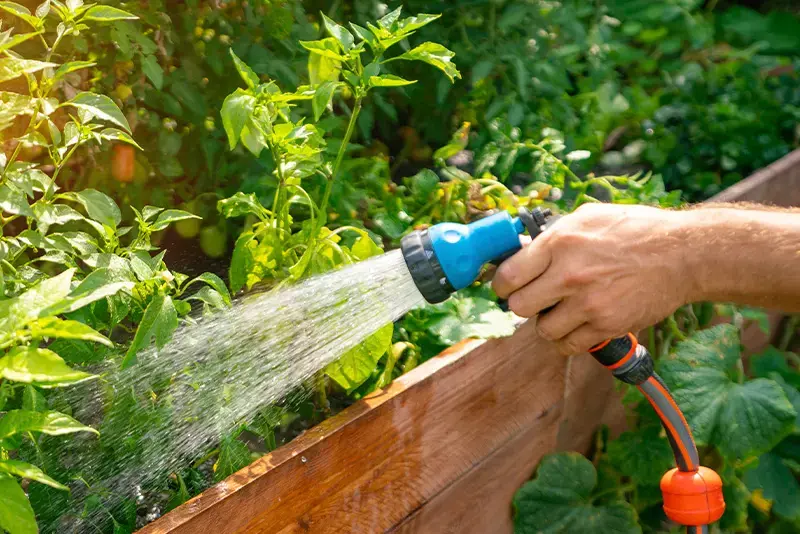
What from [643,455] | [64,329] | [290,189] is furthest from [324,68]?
[643,455]

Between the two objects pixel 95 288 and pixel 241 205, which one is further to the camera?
pixel 241 205

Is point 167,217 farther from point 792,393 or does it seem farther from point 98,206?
point 792,393

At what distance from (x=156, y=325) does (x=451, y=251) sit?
399 millimetres

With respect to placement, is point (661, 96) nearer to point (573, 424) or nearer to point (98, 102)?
point (573, 424)

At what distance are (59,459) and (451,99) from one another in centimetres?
146

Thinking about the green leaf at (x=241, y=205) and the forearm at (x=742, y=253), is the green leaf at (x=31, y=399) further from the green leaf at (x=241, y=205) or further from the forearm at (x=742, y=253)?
the forearm at (x=742, y=253)

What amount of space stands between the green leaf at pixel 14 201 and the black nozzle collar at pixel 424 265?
49 cm

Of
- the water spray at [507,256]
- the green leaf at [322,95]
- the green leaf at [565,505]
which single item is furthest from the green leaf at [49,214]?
the green leaf at [565,505]

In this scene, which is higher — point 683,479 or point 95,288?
point 95,288

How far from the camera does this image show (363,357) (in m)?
1.24

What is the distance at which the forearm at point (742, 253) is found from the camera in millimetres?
1222

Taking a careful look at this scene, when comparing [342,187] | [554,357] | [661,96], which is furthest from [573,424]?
[661,96]

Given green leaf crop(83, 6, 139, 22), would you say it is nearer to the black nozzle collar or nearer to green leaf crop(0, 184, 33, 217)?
green leaf crop(0, 184, 33, 217)

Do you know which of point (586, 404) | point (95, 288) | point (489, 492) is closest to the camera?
point (95, 288)
